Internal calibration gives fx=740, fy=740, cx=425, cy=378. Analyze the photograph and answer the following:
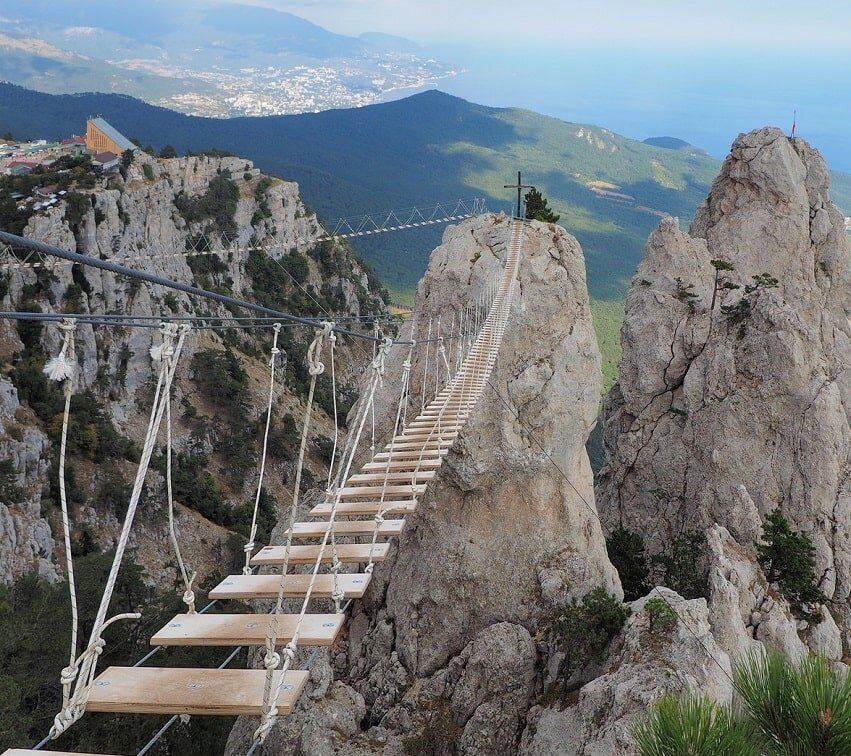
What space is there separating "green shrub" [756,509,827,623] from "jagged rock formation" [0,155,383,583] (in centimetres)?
1380

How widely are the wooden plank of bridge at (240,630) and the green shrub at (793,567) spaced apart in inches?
449

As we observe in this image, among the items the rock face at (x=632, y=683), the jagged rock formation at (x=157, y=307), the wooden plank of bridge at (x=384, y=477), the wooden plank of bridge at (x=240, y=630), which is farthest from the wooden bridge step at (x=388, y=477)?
the jagged rock formation at (x=157, y=307)

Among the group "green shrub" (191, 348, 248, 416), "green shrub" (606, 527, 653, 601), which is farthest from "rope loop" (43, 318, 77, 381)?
"green shrub" (191, 348, 248, 416)

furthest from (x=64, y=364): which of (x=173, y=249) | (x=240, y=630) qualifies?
(x=173, y=249)

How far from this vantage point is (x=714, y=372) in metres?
15.2

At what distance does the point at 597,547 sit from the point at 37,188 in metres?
27.8

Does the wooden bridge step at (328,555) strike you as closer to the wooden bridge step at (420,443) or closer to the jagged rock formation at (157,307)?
the wooden bridge step at (420,443)

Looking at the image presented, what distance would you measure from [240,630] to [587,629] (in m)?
5.87

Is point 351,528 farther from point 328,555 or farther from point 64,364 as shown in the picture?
point 64,364

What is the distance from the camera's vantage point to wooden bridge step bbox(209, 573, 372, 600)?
3.34m

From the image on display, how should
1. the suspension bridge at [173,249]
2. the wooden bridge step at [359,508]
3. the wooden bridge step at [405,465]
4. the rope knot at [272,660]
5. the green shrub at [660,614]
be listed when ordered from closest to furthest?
the rope knot at [272,660]
the wooden bridge step at [359,508]
the wooden bridge step at [405,465]
the green shrub at [660,614]
the suspension bridge at [173,249]

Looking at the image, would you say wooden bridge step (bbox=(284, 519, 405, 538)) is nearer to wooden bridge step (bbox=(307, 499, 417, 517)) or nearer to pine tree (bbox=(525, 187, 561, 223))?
wooden bridge step (bbox=(307, 499, 417, 517))

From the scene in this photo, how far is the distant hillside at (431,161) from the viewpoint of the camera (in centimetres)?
6681

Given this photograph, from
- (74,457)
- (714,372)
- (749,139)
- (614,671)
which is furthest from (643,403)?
(74,457)
